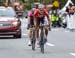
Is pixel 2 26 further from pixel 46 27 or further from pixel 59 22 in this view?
pixel 59 22

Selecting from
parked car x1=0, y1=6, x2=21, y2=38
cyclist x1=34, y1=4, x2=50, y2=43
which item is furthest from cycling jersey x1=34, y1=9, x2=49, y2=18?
parked car x1=0, y1=6, x2=21, y2=38

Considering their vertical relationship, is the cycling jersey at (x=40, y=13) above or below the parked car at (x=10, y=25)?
above

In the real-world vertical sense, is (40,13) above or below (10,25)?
above

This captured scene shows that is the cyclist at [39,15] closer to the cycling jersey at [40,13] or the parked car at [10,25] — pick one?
the cycling jersey at [40,13]

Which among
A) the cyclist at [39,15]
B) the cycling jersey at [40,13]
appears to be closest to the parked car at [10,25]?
the cyclist at [39,15]

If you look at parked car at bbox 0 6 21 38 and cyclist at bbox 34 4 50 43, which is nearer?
cyclist at bbox 34 4 50 43

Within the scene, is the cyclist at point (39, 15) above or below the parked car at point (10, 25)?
above

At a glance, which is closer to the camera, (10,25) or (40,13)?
(40,13)

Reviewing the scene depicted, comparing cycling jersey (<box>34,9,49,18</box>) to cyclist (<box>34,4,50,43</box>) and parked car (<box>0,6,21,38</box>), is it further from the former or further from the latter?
parked car (<box>0,6,21,38</box>)

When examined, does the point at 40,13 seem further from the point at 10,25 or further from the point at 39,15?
the point at 10,25

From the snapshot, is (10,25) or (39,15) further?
(10,25)

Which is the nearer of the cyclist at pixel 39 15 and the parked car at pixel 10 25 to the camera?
the cyclist at pixel 39 15

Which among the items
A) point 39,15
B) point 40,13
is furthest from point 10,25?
point 40,13

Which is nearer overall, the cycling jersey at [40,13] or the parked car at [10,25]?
the cycling jersey at [40,13]
